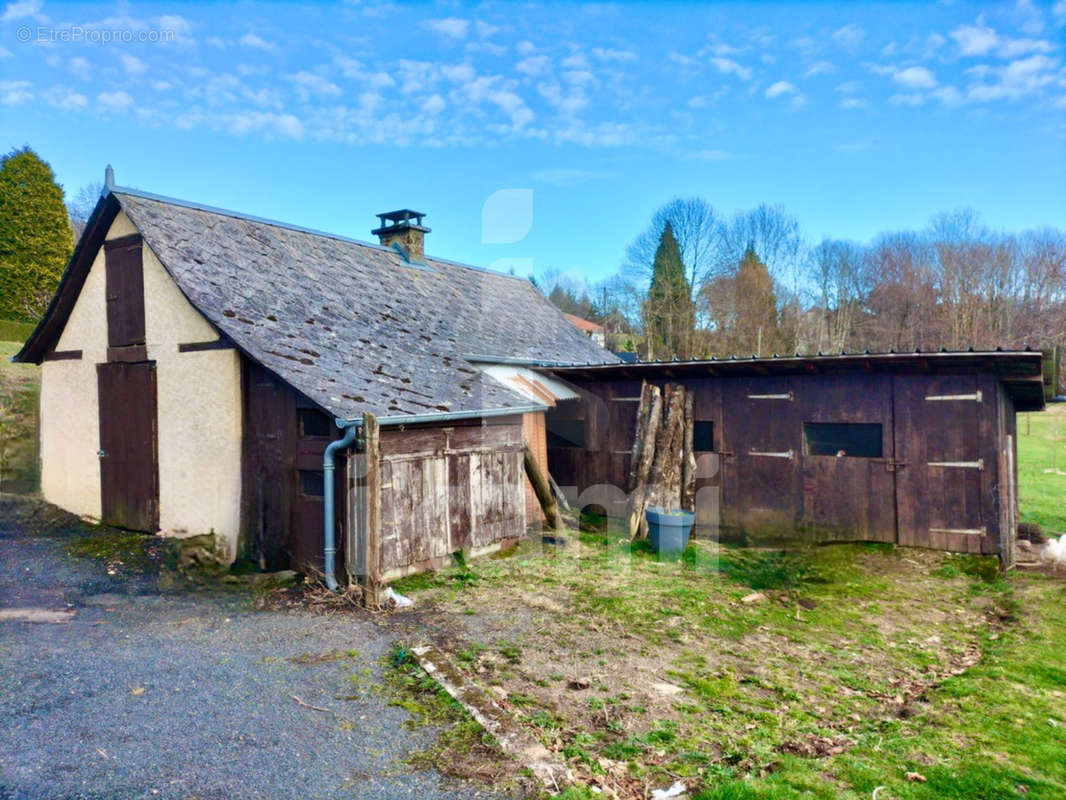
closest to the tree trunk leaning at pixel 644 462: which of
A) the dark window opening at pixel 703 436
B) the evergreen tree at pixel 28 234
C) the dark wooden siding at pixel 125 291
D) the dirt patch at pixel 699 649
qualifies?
the dark window opening at pixel 703 436

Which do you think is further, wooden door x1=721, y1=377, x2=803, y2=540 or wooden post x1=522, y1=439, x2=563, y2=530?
wooden post x1=522, y1=439, x2=563, y2=530

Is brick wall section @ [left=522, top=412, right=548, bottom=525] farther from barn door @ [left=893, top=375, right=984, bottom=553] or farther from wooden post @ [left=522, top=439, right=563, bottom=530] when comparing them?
barn door @ [left=893, top=375, right=984, bottom=553]

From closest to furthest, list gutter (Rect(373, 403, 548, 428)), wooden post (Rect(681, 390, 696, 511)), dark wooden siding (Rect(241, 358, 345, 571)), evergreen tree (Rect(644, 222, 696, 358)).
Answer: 1. gutter (Rect(373, 403, 548, 428))
2. dark wooden siding (Rect(241, 358, 345, 571))
3. wooden post (Rect(681, 390, 696, 511))
4. evergreen tree (Rect(644, 222, 696, 358))

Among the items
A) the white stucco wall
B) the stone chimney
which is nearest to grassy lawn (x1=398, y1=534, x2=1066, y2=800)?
the white stucco wall

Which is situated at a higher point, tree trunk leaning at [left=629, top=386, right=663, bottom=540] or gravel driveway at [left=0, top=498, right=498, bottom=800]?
tree trunk leaning at [left=629, top=386, right=663, bottom=540]

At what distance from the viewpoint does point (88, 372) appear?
1127 centimetres

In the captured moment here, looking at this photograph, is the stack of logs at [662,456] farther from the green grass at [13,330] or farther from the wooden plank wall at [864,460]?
the green grass at [13,330]

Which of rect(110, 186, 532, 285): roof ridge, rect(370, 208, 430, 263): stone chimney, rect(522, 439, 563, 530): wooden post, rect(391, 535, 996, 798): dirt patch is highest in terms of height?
rect(370, 208, 430, 263): stone chimney

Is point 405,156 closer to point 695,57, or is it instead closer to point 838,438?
point 695,57

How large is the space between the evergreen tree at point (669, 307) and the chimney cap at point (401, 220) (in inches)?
834

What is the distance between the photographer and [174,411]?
958 centimetres

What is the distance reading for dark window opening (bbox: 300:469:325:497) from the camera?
8.06 metres

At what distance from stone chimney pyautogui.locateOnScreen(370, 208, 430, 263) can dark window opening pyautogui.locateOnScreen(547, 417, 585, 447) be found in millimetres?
6149

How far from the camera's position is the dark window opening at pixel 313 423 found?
8.14 meters
